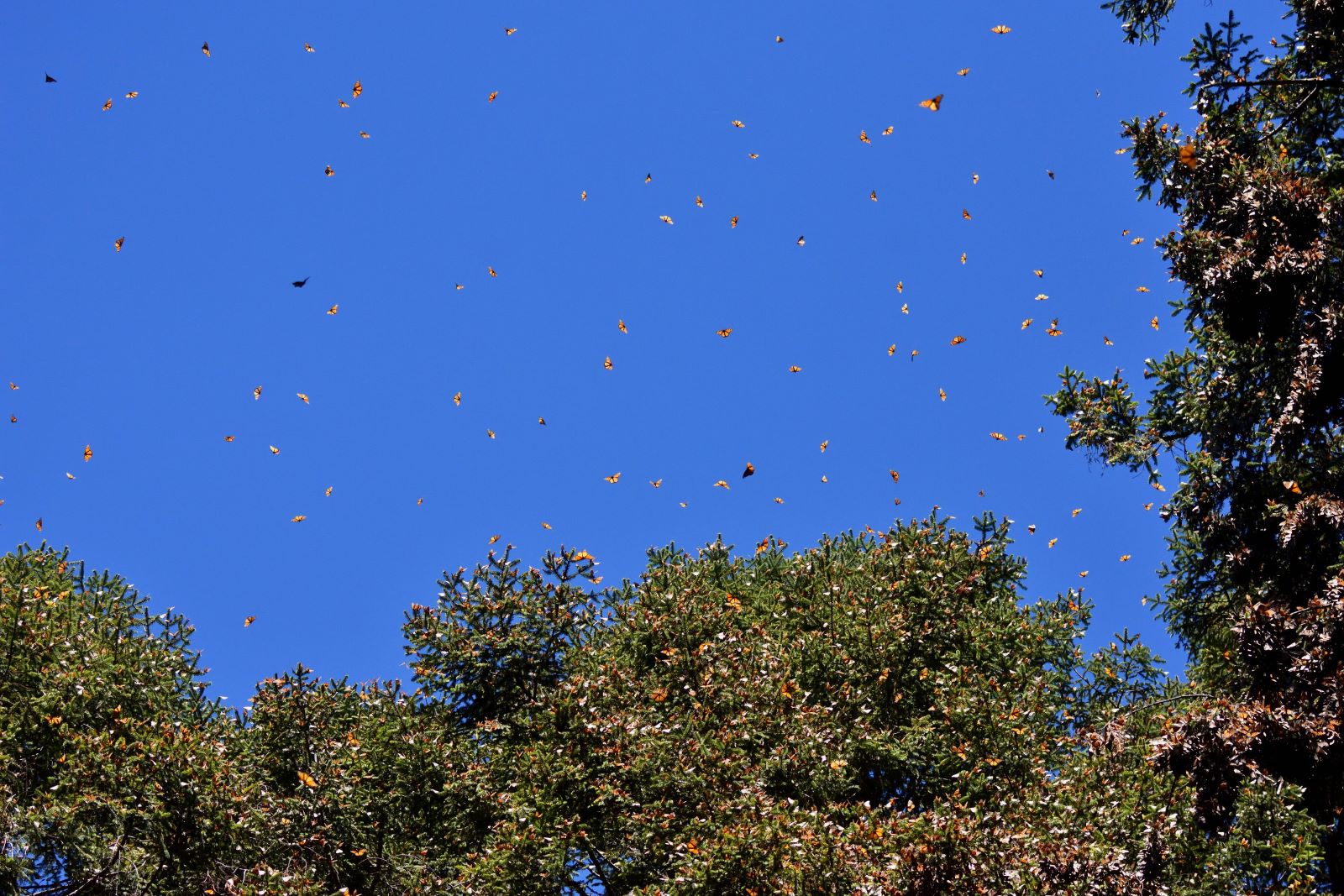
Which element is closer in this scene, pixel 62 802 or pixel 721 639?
pixel 62 802

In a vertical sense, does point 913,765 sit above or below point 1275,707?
above

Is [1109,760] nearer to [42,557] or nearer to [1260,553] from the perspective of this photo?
[1260,553]

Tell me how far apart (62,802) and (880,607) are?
11359 millimetres

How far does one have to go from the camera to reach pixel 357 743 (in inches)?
722

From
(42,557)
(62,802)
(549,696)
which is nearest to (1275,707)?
(549,696)

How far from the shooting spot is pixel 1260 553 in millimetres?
14562

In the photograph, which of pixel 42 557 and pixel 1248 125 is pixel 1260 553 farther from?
pixel 42 557

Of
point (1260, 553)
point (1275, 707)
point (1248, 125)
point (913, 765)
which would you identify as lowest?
point (1275, 707)

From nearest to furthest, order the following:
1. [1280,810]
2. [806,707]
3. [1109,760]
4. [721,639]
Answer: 1. [1280,810]
2. [1109,760]
3. [806,707]
4. [721,639]

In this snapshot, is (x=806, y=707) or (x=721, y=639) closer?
(x=806, y=707)

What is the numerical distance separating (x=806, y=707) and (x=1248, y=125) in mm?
9667

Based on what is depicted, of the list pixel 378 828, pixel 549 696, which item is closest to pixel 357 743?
pixel 378 828

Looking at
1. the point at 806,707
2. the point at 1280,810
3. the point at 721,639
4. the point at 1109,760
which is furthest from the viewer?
the point at 721,639

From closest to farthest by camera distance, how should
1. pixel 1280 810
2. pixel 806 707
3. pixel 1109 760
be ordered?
pixel 1280 810 → pixel 1109 760 → pixel 806 707
